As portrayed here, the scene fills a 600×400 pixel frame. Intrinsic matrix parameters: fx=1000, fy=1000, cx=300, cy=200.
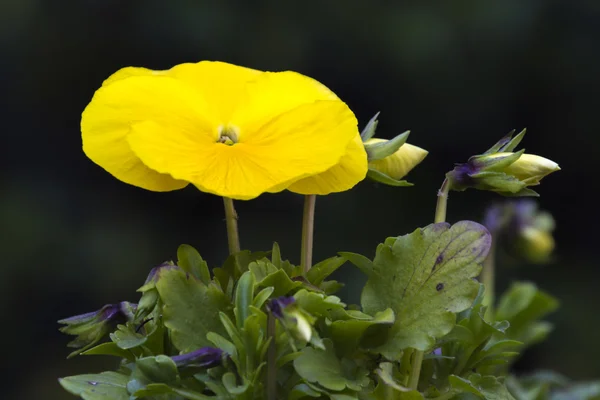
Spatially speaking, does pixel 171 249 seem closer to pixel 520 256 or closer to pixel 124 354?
pixel 520 256

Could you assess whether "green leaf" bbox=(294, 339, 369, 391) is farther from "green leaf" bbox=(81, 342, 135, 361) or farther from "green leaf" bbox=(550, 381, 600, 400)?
"green leaf" bbox=(550, 381, 600, 400)

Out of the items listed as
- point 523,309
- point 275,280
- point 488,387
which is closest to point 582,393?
point 523,309

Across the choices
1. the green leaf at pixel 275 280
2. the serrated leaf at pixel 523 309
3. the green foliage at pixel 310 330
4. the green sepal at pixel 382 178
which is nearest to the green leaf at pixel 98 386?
the green foliage at pixel 310 330

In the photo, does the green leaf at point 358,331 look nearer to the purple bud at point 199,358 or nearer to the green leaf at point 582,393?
the purple bud at point 199,358

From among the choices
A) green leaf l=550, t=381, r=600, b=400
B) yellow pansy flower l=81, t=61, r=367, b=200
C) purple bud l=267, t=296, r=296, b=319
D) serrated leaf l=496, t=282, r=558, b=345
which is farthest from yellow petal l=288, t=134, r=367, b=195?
green leaf l=550, t=381, r=600, b=400

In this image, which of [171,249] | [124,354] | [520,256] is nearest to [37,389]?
[171,249]

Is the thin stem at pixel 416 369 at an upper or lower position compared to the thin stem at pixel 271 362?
lower

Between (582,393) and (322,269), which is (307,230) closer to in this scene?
(322,269)
